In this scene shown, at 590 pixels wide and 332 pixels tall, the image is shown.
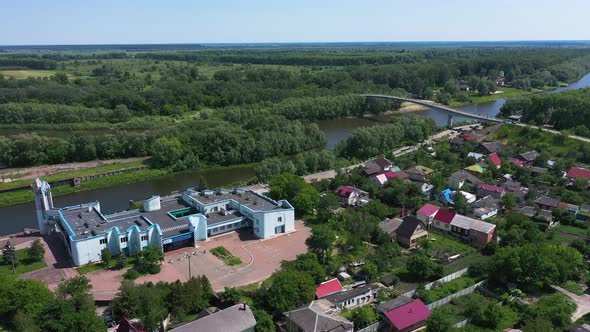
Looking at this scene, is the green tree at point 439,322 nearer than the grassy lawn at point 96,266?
Yes

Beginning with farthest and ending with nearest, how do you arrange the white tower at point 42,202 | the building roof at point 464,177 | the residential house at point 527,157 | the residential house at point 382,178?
Answer: the residential house at point 527,157
the residential house at point 382,178
the building roof at point 464,177
the white tower at point 42,202

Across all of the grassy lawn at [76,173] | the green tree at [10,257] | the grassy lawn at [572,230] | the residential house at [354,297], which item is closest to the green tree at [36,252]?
the green tree at [10,257]

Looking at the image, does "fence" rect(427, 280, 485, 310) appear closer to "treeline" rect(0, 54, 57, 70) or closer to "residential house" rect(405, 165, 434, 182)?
"residential house" rect(405, 165, 434, 182)

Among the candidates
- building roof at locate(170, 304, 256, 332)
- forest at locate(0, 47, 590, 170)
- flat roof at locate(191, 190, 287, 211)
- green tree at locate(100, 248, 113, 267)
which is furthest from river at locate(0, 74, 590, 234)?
building roof at locate(170, 304, 256, 332)

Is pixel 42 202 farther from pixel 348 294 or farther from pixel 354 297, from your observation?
pixel 354 297

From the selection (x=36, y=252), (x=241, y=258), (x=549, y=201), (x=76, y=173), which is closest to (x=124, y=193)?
(x=76, y=173)

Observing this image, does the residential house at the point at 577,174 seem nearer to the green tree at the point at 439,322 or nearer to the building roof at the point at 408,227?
the building roof at the point at 408,227

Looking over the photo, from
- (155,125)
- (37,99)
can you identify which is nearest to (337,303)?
(155,125)
